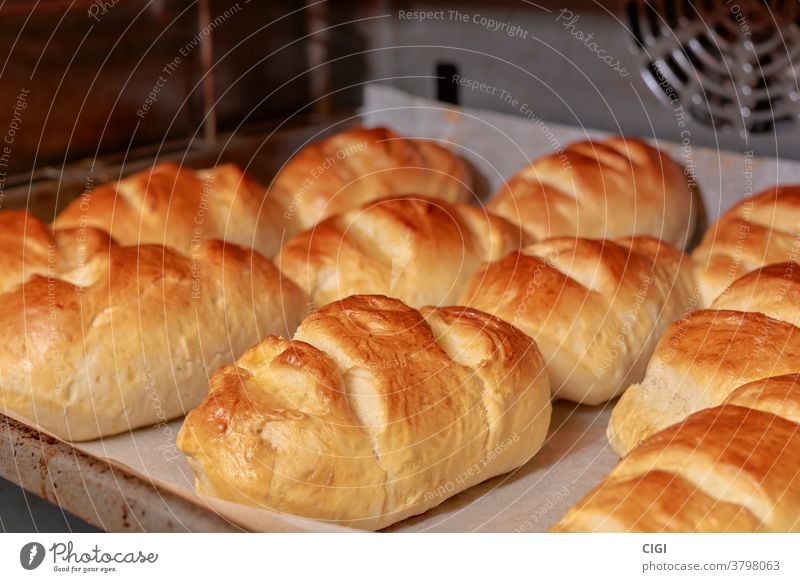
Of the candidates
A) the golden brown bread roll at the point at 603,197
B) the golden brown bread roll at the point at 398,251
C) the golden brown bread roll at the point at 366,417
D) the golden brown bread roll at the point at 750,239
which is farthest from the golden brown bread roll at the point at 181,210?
the golden brown bread roll at the point at 750,239

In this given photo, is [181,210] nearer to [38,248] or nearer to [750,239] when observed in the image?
[38,248]

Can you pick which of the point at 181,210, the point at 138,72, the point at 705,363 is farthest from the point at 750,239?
the point at 138,72

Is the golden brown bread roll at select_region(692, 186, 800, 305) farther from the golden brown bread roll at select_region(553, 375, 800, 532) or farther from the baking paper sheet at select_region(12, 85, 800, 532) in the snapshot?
the golden brown bread roll at select_region(553, 375, 800, 532)

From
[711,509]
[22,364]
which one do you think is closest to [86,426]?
[22,364]

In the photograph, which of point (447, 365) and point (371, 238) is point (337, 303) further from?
point (371, 238)

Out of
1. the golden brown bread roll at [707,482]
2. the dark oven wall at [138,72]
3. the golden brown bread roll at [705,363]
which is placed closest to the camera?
the golden brown bread roll at [707,482]

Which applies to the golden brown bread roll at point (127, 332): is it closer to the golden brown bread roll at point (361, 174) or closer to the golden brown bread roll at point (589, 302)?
the golden brown bread roll at point (589, 302)

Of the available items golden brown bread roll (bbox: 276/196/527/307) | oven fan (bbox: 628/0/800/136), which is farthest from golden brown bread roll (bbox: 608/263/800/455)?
oven fan (bbox: 628/0/800/136)
